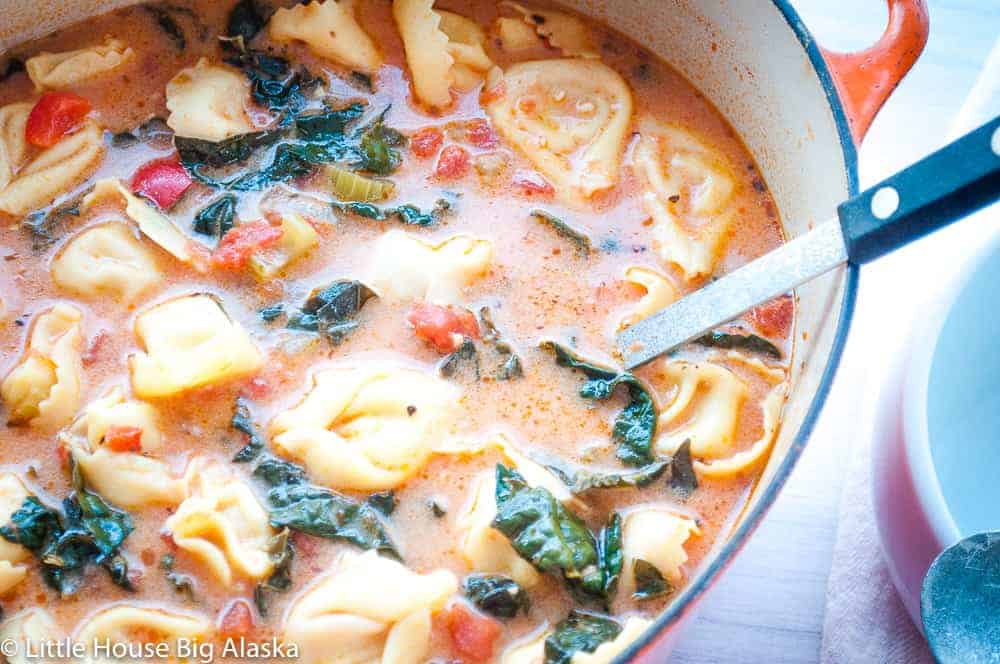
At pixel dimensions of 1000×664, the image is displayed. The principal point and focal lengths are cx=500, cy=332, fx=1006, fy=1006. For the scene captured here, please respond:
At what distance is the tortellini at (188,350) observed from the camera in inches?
116

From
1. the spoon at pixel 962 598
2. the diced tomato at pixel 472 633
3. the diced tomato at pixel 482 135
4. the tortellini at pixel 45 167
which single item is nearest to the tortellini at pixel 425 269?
the diced tomato at pixel 482 135

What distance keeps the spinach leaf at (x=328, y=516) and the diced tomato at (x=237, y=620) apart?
0.23 m

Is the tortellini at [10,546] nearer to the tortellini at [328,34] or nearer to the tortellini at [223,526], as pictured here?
the tortellini at [223,526]

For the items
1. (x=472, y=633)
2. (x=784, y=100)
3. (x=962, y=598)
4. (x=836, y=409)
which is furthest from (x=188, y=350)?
(x=962, y=598)

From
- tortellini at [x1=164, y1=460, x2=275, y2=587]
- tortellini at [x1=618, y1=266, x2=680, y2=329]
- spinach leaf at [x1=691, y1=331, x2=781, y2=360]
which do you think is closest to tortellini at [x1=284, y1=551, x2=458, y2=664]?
tortellini at [x1=164, y1=460, x2=275, y2=587]

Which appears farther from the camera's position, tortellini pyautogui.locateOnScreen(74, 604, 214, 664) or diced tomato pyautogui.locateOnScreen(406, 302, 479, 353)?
diced tomato pyautogui.locateOnScreen(406, 302, 479, 353)

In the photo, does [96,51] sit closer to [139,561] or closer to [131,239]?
[131,239]

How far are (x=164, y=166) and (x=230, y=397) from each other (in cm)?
93

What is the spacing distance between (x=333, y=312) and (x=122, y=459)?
747mm

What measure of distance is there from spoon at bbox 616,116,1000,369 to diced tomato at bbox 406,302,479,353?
466 millimetres

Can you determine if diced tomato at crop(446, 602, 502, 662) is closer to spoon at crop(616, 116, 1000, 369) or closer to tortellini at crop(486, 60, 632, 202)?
spoon at crop(616, 116, 1000, 369)

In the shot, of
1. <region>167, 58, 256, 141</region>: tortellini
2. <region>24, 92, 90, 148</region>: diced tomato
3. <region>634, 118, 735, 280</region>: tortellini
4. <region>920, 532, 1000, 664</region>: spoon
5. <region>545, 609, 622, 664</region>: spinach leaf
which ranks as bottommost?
<region>545, 609, 622, 664</region>: spinach leaf

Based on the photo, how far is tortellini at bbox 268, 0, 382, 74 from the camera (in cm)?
367

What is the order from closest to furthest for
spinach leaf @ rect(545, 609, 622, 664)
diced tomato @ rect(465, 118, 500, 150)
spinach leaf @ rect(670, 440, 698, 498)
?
spinach leaf @ rect(545, 609, 622, 664) → spinach leaf @ rect(670, 440, 698, 498) → diced tomato @ rect(465, 118, 500, 150)
